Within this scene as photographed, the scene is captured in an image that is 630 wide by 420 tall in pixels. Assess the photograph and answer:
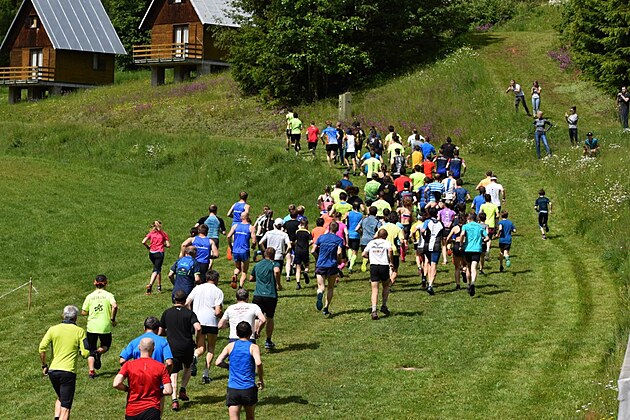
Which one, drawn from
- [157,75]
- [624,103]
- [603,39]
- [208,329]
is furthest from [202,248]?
[157,75]

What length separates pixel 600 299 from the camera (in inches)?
917

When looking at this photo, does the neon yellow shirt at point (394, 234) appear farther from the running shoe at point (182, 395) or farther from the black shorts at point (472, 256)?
the running shoe at point (182, 395)

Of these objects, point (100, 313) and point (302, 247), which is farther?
point (302, 247)

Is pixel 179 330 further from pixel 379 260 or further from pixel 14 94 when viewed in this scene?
pixel 14 94

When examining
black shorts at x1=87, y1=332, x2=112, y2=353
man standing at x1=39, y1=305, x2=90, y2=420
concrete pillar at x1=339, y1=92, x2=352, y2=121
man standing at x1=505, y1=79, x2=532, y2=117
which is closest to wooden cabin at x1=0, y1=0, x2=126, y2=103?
concrete pillar at x1=339, y1=92, x2=352, y2=121

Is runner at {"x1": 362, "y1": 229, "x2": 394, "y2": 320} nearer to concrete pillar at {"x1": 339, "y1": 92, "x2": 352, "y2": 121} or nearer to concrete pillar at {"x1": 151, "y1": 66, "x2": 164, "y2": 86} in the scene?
concrete pillar at {"x1": 339, "y1": 92, "x2": 352, "y2": 121}

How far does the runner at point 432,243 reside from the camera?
23625mm

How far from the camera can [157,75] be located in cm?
7531

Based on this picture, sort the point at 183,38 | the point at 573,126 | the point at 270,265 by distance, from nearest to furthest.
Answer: the point at 270,265
the point at 573,126
the point at 183,38

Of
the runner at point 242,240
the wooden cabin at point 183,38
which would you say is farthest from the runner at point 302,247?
the wooden cabin at point 183,38

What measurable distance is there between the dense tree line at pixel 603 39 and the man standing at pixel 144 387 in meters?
36.0

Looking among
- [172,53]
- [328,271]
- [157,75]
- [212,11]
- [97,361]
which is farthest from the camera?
[157,75]

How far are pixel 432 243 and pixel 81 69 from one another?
60027mm

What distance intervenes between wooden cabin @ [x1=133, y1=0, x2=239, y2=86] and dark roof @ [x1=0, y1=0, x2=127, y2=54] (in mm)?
3698
